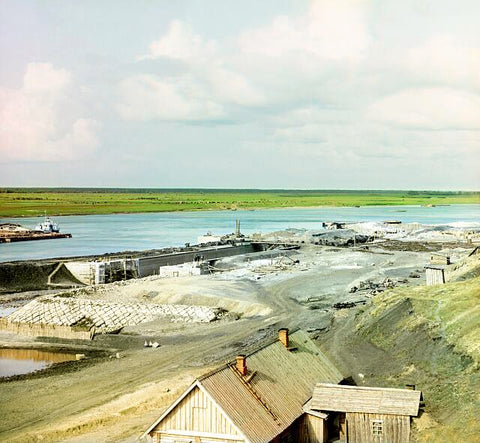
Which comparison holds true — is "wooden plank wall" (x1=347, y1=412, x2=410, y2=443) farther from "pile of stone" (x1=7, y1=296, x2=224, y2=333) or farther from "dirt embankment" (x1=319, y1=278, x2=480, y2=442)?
"pile of stone" (x1=7, y1=296, x2=224, y2=333)

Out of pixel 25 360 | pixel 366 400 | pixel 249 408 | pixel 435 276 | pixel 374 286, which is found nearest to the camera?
pixel 249 408

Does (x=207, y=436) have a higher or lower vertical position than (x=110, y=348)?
higher

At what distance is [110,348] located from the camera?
42.3 metres

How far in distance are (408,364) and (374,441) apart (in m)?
8.69

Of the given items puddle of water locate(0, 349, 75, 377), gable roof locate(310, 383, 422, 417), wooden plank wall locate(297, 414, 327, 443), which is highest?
gable roof locate(310, 383, 422, 417)

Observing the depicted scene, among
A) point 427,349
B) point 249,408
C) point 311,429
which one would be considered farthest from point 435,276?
point 249,408

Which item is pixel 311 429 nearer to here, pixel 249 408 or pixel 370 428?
pixel 370 428

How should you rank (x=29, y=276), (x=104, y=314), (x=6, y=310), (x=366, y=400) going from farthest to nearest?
(x=29, y=276), (x=6, y=310), (x=104, y=314), (x=366, y=400)

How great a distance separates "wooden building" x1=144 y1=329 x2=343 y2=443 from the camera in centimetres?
1939

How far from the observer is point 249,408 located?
20.0 metres

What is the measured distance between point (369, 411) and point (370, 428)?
0.55 m

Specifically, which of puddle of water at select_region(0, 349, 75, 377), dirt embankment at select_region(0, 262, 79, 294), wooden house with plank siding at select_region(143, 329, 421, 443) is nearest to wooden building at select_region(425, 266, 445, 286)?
puddle of water at select_region(0, 349, 75, 377)

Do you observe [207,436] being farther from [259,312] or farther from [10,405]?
[259,312]

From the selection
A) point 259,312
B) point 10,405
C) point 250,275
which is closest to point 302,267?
point 250,275
